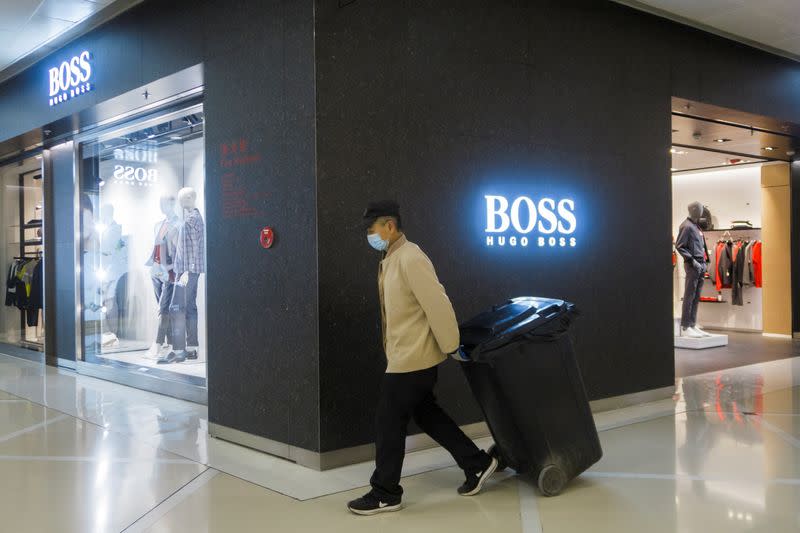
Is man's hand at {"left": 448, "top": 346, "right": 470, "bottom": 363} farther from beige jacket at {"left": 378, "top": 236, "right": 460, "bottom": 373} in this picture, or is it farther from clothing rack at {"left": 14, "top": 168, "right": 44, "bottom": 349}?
clothing rack at {"left": 14, "top": 168, "right": 44, "bottom": 349}

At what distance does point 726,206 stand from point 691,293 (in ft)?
11.7

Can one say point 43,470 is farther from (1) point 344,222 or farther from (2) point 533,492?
(2) point 533,492

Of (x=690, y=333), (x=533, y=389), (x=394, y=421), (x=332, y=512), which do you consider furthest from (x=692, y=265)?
(x=332, y=512)

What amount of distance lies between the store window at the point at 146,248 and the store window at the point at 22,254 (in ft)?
5.04

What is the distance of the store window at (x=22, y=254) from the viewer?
31.1 ft

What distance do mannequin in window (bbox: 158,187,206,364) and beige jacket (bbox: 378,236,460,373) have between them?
3.43 meters

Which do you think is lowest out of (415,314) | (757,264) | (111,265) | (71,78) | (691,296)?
(691,296)

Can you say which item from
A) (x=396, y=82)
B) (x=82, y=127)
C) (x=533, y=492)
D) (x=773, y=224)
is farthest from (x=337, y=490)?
(x=773, y=224)

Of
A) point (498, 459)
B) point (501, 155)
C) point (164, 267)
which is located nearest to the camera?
point (498, 459)

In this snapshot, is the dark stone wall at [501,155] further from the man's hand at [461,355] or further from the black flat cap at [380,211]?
the black flat cap at [380,211]

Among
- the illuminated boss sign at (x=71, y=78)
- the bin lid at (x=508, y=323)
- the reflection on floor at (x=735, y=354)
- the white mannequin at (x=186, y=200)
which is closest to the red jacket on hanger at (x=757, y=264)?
the reflection on floor at (x=735, y=354)

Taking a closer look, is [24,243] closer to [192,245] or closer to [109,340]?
[109,340]

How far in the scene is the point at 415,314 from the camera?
3613 mm

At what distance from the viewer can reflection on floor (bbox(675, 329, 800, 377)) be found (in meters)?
8.22
